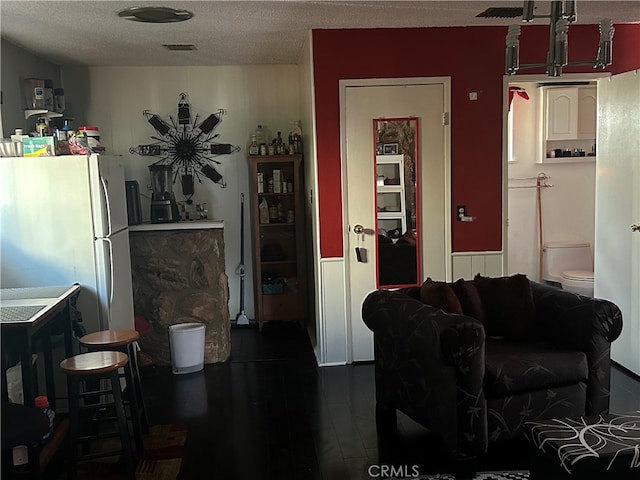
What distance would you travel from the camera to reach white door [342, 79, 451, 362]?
14.6 ft

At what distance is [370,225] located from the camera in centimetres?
455

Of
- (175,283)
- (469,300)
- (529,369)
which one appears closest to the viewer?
(529,369)

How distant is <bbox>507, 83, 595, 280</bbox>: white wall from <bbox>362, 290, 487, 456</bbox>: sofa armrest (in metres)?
3.48

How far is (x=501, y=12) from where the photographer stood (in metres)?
4.00

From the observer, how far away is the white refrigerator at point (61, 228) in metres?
3.50

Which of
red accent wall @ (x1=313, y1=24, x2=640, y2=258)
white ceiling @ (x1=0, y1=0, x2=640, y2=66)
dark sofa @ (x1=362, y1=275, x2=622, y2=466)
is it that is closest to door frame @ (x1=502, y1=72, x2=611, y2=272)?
red accent wall @ (x1=313, y1=24, x2=640, y2=258)

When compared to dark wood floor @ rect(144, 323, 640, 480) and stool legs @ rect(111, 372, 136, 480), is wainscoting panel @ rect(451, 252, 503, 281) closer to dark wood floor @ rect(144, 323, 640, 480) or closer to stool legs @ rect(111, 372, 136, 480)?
dark wood floor @ rect(144, 323, 640, 480)

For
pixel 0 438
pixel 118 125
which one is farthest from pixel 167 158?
pixel 0 438

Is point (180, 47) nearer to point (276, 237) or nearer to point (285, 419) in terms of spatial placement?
point (276, 237)

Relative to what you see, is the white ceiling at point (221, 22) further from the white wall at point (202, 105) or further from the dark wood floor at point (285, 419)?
the dark wood floor at point (285, 419)

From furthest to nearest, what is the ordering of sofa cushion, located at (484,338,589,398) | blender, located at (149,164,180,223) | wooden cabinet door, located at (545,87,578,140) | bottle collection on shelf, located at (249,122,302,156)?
wooden cabinet door, located at (545,87,578,140), bottle collection on shelf, located at (249,122,302,156), blender, located at (149,164,180,223), sofa cushion, located at (484,338,589,398)

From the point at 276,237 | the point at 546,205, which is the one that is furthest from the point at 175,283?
the point at 546,205

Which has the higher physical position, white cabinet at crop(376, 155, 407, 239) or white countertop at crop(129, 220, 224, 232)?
white cabinet at crop(376, 155, 407, 239)

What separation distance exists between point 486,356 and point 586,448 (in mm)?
813
